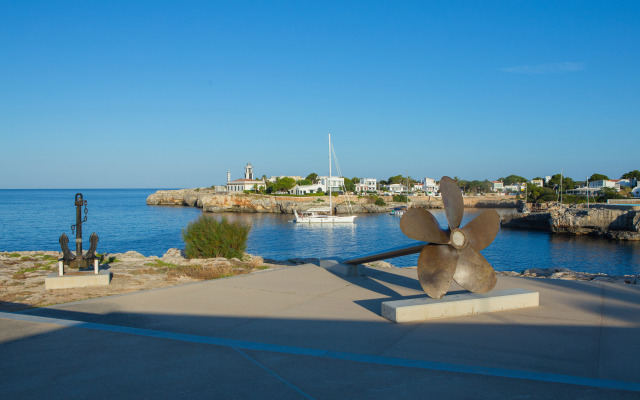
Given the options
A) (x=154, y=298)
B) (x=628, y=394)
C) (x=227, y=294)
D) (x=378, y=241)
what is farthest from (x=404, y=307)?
(x=378, y=241)

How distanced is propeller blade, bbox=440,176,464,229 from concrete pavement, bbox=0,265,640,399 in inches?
60.1

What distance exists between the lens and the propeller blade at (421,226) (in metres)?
6.46

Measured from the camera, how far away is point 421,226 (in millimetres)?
6504

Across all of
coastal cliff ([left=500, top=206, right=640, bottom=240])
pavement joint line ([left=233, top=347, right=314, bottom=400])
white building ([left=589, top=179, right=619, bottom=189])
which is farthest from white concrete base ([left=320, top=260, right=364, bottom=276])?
white building ([left=589, top=179, right=619, bottom=189])

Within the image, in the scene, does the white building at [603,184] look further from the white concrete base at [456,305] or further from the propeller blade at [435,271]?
the propeller blade at [435,271]

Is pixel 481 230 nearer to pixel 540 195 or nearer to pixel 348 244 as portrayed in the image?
pixel 348 244

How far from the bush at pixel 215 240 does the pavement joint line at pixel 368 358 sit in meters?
9.12

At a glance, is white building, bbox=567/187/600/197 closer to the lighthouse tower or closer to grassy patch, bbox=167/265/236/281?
the lighthouse tower

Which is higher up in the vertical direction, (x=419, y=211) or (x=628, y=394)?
(x=419, y=211)

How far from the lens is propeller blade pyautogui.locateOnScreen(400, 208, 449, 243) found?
21.2 ft

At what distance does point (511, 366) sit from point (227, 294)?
5245 millimetres

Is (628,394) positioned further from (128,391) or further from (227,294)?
(227,294)

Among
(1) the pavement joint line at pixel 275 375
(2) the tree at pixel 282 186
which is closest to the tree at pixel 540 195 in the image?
(2) the tree at pixel 282 186

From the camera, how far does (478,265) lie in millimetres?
6645
